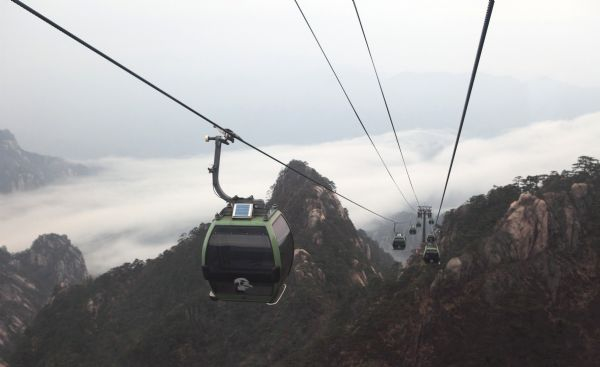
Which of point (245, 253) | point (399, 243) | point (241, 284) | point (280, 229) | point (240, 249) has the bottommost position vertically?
point (399, 243)

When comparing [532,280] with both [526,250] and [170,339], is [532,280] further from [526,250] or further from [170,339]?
[170,339]

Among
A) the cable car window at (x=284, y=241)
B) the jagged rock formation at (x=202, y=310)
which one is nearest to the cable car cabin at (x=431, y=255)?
the cable car window at (x=284, y=241)

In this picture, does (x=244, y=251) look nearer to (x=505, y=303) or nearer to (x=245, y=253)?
(x=245, y=253)

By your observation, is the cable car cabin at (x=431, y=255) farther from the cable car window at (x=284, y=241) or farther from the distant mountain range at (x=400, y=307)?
the cable car window at (x=284, y=241)

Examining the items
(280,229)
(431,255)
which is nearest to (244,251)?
(280,229)

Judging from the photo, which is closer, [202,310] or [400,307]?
[400,307]

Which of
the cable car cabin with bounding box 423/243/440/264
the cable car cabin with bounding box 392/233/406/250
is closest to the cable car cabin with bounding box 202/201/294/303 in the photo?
the cable car cabin with bounding box 423/243/440/264
